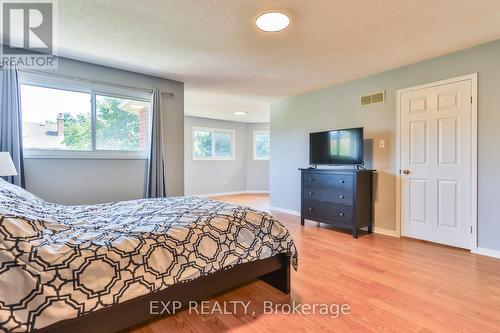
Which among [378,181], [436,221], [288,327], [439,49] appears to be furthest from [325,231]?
[439,49]

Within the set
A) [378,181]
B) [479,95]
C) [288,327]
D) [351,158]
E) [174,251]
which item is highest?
[479,95]

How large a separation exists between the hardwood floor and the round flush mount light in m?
2.34

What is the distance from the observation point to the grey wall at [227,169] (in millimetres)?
7051

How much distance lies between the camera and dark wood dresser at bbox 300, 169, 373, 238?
3.51m

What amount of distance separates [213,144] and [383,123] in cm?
496

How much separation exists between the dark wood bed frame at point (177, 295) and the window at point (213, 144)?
554 cm

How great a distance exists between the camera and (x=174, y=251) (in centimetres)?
148

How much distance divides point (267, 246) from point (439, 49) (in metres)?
3.03

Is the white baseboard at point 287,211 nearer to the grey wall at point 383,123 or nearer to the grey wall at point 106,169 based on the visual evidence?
the grey wall at point 383,123

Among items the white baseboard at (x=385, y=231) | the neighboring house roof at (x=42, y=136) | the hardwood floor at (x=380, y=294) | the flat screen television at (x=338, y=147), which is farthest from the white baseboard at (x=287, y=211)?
the neighboring house roof at (x=42, y=136)

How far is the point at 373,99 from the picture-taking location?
12.4 ft

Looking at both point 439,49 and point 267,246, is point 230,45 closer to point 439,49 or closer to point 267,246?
point 267,246

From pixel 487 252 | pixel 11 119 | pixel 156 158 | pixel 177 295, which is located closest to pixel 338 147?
pixel 487 252

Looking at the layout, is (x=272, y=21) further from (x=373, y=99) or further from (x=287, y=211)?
(x=287, y=211)
